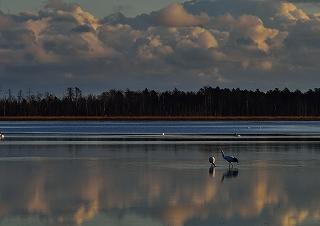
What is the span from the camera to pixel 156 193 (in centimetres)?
1998

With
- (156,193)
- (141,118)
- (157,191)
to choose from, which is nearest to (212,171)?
(157,191)

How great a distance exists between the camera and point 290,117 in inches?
6403

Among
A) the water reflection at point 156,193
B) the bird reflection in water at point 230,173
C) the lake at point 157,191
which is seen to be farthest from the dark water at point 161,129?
the bird reflection in water at point 230,173

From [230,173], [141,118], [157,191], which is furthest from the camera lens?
[141,118]

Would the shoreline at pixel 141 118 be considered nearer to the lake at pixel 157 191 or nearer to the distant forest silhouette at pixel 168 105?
the distant forest silhouette at pixel 168 105

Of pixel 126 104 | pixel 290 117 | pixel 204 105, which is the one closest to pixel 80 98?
pixel 126 104

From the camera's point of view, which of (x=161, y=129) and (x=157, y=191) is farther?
(x=161, y=129)

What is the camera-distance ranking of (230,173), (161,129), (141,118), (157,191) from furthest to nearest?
1. (141,118)
2. (161,129)
3. (230,173)
4. (157,191)

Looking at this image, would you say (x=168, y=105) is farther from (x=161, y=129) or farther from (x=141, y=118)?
(x=161, y=129)

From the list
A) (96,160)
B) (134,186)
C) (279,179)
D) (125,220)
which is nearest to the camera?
(125,220)

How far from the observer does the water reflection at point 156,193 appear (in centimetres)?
1608

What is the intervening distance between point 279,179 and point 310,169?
384cm

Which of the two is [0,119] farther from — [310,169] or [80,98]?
[310,169]

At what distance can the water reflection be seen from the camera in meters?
16.1
